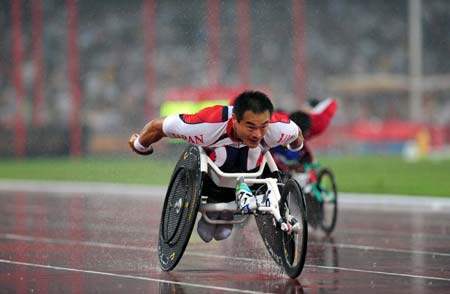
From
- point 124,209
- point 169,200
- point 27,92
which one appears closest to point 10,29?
point 27,92

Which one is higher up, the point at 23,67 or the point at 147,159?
the point at 23,67

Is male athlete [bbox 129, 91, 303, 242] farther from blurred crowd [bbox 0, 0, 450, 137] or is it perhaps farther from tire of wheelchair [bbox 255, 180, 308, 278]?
blurred crowd [bbox 0, 0, 450, 137]

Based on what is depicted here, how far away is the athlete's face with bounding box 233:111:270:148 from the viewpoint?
10.1 meters

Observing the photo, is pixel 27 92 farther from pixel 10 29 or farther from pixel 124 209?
pixel 124 209

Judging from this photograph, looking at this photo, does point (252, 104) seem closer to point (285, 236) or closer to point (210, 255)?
point (285, 236)

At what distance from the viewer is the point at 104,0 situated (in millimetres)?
53312

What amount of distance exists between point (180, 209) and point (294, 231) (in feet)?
4.18

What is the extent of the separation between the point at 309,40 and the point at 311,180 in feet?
124

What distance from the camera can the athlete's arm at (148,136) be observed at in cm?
1076

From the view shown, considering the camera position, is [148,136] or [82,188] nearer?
[148,136]

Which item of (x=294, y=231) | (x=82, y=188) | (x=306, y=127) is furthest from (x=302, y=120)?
(x=82, y=188)

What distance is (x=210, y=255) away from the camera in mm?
12492

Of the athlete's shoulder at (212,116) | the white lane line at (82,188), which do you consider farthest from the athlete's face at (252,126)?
the white lane line at (82,188)

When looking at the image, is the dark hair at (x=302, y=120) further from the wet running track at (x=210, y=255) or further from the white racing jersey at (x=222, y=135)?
the white racing jersey at (x=222, y=135)
